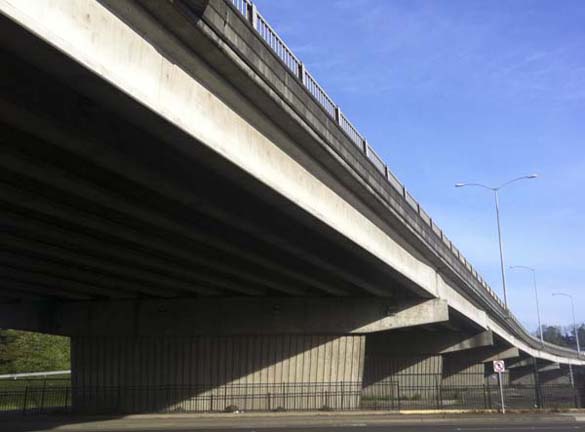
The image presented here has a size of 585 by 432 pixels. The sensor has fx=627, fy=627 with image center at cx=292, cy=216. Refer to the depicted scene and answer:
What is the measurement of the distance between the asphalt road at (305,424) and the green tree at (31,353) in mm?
43121

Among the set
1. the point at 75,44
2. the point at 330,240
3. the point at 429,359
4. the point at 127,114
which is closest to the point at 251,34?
the point at 127,114

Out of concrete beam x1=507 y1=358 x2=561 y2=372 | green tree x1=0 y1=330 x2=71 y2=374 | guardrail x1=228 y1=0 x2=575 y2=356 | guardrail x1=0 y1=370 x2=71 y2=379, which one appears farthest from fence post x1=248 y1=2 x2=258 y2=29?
concrete beam x1=507 y1=358 x2=561 y2=372

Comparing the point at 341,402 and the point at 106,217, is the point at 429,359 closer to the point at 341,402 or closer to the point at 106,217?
the point at 341,402

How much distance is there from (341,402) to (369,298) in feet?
17.6

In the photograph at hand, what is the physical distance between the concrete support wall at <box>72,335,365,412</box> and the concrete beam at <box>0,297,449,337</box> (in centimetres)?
77

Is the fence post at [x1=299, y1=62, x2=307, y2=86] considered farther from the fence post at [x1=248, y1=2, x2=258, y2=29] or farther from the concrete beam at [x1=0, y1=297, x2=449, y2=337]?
the concrete beam at [x1=0, y1=297, x2=449, y2=337]

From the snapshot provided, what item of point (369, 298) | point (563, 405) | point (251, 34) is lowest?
point (563, 405)

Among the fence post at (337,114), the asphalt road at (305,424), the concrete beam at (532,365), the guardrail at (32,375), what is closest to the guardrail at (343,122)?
the fence post at (337,114)

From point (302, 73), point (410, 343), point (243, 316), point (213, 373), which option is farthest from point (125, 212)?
point (410, 343)

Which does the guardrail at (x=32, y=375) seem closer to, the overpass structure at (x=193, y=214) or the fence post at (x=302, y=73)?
the overpass structure at (x=193, y=214)

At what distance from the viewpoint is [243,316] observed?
30.6m

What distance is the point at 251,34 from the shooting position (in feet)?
42.0

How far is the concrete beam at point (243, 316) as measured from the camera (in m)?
30.2

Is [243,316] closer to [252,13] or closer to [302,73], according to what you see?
[302,73]
